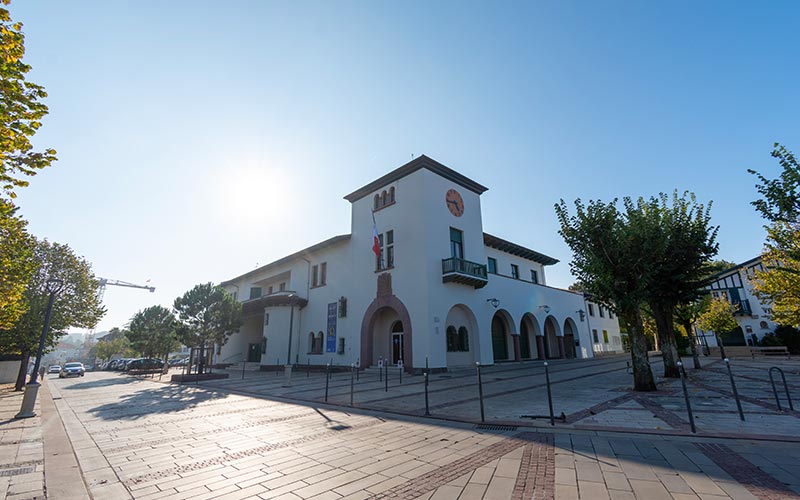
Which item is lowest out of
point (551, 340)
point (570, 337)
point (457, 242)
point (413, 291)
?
point (551, 340)

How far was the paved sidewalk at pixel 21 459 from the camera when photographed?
12.6 ft

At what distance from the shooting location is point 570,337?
32.0m

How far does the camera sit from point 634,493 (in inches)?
134

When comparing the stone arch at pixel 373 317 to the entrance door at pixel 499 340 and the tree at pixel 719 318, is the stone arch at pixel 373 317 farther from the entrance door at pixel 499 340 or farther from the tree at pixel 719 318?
the tree at pixel 719 318

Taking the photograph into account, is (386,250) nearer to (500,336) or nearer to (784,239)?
(500,336)

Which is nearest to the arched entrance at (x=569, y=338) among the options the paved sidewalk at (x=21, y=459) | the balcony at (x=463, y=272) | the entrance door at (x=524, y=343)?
the entrance door at (x=524, y=343)

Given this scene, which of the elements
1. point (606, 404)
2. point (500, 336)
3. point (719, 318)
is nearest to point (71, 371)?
point (500, 336)

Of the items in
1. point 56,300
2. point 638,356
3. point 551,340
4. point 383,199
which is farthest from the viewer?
point 551,340

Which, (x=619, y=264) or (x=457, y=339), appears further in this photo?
(x=457, y=339)

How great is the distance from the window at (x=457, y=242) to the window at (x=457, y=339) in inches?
183

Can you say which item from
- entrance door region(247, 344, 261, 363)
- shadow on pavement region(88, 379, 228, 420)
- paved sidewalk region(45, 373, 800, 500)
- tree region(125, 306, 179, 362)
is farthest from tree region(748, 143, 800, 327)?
tree region(125, 306, 179, 362)

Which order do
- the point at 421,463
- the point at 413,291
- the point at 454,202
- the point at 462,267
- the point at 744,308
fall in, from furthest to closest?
the point at 744,308, the point at 454,202, the point at 462,267, the point at 413,291, the point at 421,463

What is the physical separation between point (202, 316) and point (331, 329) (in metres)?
8.23

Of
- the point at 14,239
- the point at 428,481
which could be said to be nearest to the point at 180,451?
the point at 428,481
